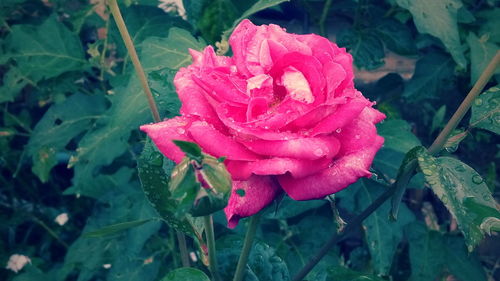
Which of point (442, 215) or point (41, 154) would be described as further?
point (442, 215)

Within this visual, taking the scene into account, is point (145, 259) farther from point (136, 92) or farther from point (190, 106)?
point (190, 106)

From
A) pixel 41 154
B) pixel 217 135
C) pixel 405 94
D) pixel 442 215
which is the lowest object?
pixel 442 215

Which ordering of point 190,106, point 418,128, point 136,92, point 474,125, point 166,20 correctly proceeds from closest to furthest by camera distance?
1. point 190,106
2. point 474,125
3. point 136,92
4. point 166,20
5. point 418,128

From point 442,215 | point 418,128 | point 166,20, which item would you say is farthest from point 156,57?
point 442,215

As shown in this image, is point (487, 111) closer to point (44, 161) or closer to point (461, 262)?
point (461, 262)

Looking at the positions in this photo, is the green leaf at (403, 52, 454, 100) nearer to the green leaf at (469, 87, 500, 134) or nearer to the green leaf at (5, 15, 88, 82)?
the green leaf at (469, 87, 500, 134)

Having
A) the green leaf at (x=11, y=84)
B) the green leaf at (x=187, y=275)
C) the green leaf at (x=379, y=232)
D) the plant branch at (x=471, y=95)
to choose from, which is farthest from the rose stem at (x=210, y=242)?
the green leaf at (x=11, y=84)

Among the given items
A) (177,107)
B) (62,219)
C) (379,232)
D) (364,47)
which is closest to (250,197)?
(177,107)

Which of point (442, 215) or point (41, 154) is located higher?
point (41, 154)
